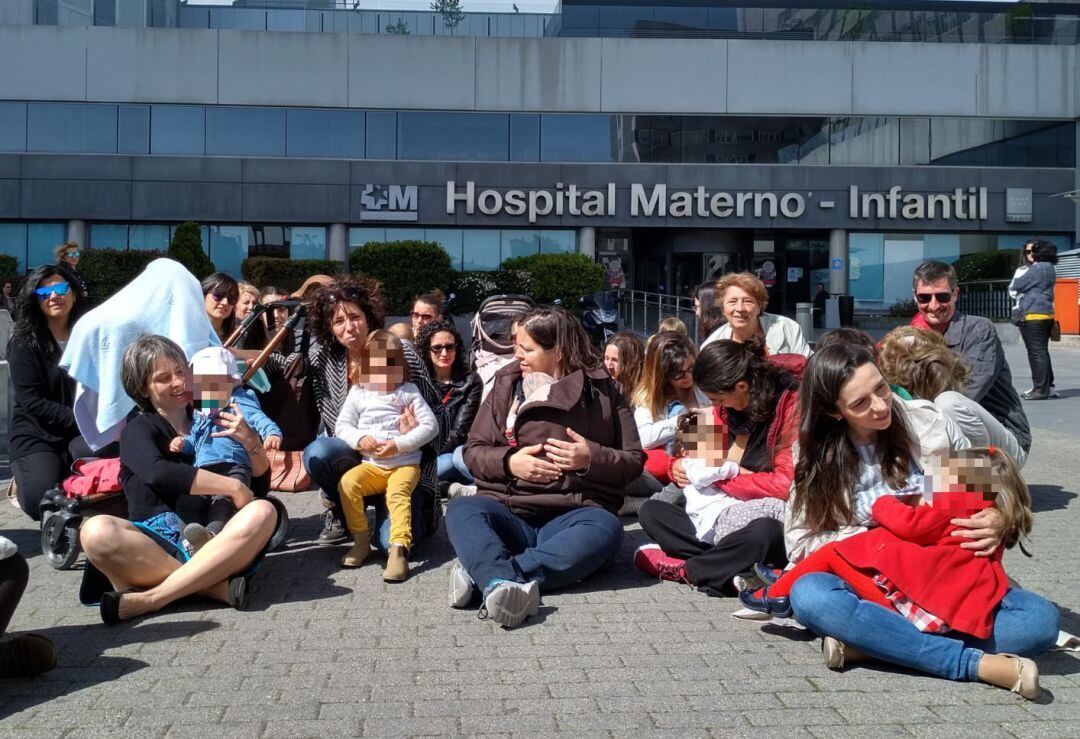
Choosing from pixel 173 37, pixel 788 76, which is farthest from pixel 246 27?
pixel 788 76

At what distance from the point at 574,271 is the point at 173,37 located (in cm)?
1539

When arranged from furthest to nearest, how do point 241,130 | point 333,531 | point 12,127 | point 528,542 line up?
point 241,130
point 12,127
point 333,531
point 528,542

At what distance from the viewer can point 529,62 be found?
34.2 metres

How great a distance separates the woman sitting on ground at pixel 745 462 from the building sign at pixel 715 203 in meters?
29.0

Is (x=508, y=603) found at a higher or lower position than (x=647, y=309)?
lower

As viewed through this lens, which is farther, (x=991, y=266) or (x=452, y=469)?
(x=991, y=266)

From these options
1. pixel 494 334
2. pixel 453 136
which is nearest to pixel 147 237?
pixel 453 136

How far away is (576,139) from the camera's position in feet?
113

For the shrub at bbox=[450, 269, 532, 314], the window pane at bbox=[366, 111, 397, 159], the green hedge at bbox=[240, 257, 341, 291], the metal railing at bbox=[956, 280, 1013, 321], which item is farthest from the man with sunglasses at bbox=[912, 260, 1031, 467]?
the window pane at bbox=[366, 111, 397, 159]

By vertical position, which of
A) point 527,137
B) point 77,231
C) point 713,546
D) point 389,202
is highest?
point 527,137

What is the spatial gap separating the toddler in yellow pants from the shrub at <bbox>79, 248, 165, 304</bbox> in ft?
76.6

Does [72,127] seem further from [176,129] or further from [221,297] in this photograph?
[221,297]

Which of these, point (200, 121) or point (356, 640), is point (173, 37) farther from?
point (356, 640)

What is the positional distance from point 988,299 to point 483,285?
1420cm
